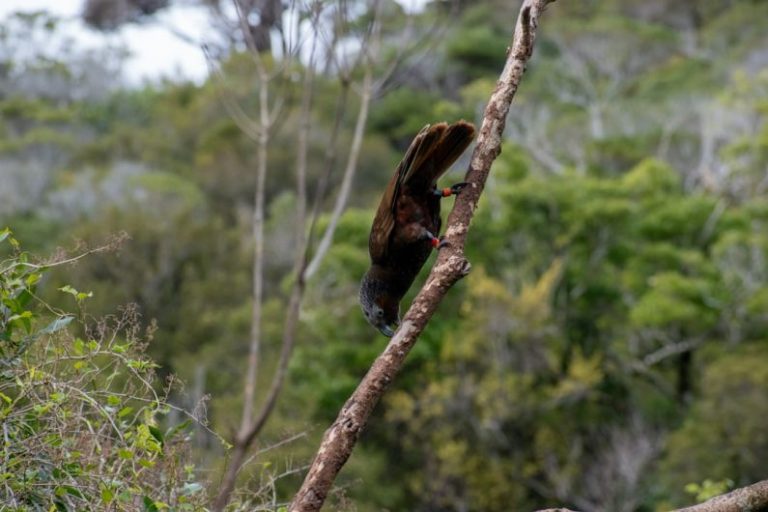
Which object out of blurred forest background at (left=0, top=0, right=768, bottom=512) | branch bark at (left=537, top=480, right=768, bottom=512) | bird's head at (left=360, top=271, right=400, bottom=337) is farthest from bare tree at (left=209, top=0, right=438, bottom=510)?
blurred forest background at (left=0, top=0, right=768, bottom=512)

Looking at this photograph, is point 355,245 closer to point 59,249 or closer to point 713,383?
point 713,383

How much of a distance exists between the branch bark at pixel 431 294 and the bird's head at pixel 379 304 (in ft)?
3.20

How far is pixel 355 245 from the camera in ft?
60.6

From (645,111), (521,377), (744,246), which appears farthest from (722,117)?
(521,377)

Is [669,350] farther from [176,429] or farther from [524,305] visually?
[176,429]

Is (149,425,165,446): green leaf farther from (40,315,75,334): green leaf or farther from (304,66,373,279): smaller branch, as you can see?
(304,66,373,279): smaller branch

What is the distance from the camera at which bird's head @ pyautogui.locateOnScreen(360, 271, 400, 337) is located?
409 cm

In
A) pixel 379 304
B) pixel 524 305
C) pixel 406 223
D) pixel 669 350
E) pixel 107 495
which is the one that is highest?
pixel 406 223

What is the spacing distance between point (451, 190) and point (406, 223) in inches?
13.7

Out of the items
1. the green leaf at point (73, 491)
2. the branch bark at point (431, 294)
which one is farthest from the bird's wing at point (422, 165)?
the green leaf at point (73, 491)

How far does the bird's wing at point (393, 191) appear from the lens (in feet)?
12.1

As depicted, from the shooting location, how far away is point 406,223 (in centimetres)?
396

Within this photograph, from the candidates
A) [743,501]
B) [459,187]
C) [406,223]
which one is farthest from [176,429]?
[743,501]

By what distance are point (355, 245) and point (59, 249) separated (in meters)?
15.5
